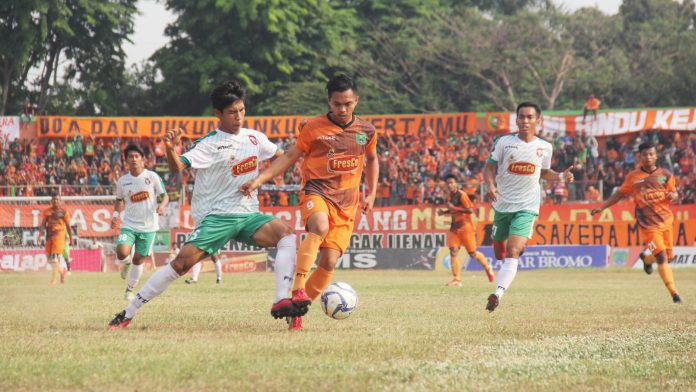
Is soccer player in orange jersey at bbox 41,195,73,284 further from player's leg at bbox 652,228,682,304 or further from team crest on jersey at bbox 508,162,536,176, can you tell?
team crest on jersey at bbox 508,162,536,176

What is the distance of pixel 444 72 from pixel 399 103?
12.0 ft

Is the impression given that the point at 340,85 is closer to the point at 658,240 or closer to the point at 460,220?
the point at 658,240

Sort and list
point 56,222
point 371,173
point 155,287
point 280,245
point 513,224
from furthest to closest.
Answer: point 56,222 → point 513,224 → point 371,173 → point 155,287 → point 280,245

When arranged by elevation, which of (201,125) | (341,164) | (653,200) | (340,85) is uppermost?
(201,125)

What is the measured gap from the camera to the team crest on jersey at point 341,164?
9.27 meters

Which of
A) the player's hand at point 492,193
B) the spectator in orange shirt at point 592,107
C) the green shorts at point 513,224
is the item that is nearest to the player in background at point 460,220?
the green shorts at point 513,224

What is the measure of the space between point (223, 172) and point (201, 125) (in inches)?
1234

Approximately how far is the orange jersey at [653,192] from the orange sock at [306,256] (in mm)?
7123

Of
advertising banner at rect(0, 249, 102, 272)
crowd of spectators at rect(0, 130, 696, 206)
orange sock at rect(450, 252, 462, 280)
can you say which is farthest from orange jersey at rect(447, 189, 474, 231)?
advertising banner at rect(0, 249, 102, 272)

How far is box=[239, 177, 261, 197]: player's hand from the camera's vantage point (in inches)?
349

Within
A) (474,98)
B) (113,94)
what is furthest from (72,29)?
(474,98)

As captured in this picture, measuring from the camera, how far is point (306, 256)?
9164 millimetres

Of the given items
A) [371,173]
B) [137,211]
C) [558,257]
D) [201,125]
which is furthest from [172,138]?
[201,125]

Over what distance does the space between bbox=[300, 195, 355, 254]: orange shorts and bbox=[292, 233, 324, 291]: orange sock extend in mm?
141
